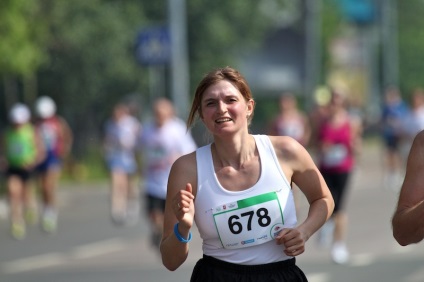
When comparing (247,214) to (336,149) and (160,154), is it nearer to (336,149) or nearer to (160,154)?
(160,154)

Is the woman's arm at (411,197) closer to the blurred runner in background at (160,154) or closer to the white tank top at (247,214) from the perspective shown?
the white tank top at (247,214)

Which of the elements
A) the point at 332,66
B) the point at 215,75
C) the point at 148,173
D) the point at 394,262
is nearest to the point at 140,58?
the point at 148,173

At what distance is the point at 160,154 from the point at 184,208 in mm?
9853

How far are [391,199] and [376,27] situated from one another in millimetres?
66524

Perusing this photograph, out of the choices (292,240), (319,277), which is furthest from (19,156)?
(292,240)

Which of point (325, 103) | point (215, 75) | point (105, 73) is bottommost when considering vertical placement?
point (105, 73)

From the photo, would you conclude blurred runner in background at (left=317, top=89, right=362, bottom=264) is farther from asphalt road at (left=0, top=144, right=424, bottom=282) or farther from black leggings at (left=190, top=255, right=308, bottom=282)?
black leggings at (left=190, top=255, right=308, bottom=282)

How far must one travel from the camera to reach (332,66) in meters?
80.5

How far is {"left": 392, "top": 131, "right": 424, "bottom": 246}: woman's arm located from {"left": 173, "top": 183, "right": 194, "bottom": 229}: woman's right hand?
86 cm

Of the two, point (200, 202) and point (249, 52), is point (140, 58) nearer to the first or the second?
point (200, 202)

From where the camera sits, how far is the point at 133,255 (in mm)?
15820

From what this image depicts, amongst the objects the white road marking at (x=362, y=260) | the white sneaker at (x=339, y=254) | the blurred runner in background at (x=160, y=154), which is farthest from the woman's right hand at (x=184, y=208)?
the blurred runner in background at (x=160, y=154)

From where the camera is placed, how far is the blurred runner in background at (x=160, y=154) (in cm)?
1516

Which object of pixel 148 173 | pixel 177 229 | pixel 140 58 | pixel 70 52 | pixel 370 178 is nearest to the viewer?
pixel 177 229
